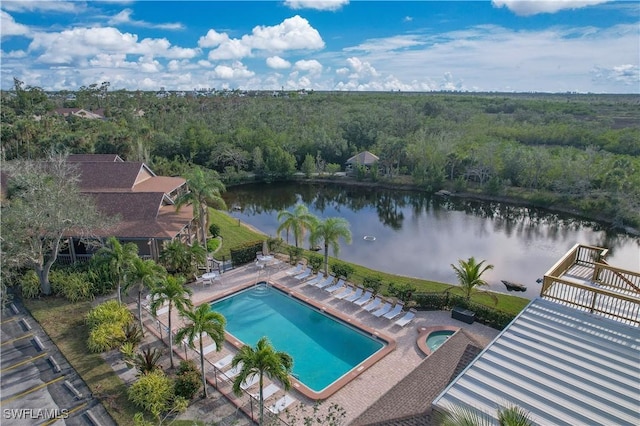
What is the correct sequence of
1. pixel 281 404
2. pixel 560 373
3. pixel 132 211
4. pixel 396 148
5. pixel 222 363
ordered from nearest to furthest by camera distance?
pixel 560 373
pixel 281 404
pixel 222 363
pixel 132 211
pixel 396 148

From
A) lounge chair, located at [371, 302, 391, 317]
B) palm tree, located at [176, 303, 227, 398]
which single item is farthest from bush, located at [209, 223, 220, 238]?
palm tree, located at [176, 303, 227, 398]

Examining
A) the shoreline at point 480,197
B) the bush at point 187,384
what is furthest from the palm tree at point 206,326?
the shoreline at point 480,197

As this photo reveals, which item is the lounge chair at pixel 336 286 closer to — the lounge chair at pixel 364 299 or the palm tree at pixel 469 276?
the lounge chair at pixel 364 299

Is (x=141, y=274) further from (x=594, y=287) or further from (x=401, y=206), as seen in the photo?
(x=401, y=206)

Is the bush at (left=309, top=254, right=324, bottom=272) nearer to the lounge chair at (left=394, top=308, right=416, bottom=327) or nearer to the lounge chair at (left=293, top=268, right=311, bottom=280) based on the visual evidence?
the lounge chair at (left=293, top=268, right=311, bottom=280)

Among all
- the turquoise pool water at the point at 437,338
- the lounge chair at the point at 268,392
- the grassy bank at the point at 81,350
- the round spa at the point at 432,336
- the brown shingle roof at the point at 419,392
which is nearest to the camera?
the brown shingle roof at the point at 419,392


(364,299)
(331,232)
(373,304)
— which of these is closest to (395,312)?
(373,304)
